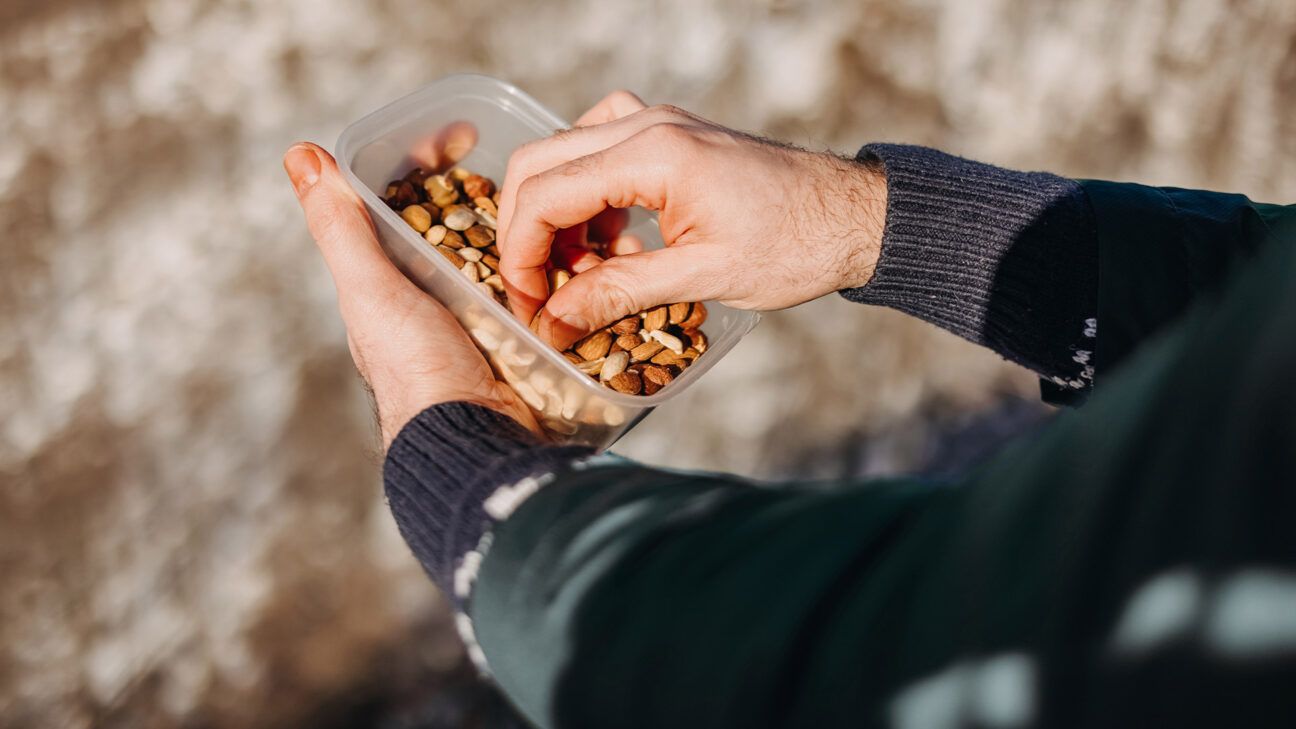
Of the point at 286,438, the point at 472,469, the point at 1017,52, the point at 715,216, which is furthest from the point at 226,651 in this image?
the point at 1017,52

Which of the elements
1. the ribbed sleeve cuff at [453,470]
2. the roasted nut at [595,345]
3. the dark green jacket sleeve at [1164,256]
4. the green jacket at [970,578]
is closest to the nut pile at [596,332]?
the roasted nut at [595,345]

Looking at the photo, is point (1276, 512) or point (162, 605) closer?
point (1276, 512)

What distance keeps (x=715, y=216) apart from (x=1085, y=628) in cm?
58

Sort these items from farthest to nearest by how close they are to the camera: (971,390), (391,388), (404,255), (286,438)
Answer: (971,390) → (286,438) → (404,255) → (391,388)

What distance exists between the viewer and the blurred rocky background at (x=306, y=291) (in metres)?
1.26

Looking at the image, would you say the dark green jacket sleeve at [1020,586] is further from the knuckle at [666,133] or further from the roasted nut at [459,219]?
the roasted nut at [459,219]

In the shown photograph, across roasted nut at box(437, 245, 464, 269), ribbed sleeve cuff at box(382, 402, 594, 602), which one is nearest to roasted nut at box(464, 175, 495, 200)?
roasted nut at box(437, 245, 464, 269)

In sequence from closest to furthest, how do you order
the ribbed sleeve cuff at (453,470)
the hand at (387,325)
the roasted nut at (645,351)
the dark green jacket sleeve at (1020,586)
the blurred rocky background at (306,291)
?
the dark green jacket sleeve at (1020,586) → the ribbed sleeve cuff at (453,470) → the hand at (387,325) → the roasted nut at (645,351) → the blurred rocky background at (306,291)

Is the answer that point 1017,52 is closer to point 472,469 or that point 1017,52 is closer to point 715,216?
point 715,216

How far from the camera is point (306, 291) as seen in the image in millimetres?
1433

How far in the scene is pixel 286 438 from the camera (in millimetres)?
1362


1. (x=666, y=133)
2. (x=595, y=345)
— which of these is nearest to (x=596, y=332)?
(x=595, y=345)

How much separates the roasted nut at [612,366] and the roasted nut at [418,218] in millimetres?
250

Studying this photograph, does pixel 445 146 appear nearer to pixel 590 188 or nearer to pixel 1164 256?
pixel 590 188
